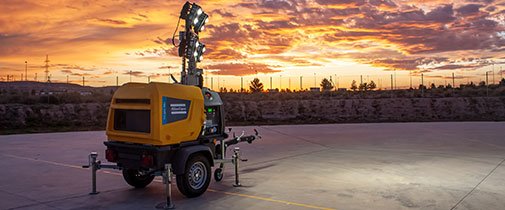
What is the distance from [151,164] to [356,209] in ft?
12.3

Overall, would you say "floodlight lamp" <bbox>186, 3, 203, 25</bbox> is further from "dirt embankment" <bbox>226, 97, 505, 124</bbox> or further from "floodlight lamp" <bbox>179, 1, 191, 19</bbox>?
"dirt embankment" <bbox>226, 97, 505, 124</bbox>

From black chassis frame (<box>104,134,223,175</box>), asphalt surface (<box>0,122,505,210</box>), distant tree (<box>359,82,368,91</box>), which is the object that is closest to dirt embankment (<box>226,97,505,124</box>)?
distant tree (<box>359,82,368,91</box>)

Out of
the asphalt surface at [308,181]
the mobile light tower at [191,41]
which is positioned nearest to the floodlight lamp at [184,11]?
the mobile light tower at [191,41]

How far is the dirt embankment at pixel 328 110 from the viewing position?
3650 centimetres

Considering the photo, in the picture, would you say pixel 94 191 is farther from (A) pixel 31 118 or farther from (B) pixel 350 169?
(A) pixel 31 118

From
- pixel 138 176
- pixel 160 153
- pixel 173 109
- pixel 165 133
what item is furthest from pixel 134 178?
pixel 173 109

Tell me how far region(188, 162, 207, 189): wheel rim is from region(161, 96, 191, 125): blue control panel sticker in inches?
41.1

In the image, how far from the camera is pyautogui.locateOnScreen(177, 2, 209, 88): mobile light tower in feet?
32.0

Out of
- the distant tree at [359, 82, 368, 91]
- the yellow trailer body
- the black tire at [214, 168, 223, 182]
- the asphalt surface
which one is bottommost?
the asphalt surface

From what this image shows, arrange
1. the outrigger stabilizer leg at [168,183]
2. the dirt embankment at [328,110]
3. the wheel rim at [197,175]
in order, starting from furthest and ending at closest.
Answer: the dirt embankment at [328,110]
the wheel rim at [197,175]
the outrigger stabilizer leg at [168,183]

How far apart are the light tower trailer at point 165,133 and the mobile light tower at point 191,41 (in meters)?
1.06

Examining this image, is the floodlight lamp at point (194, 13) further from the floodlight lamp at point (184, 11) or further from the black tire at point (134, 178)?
the black tire at point (134, 178)

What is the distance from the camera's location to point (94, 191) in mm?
8516

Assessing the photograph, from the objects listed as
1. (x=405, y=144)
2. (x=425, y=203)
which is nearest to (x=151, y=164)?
(x=425, y=203)
